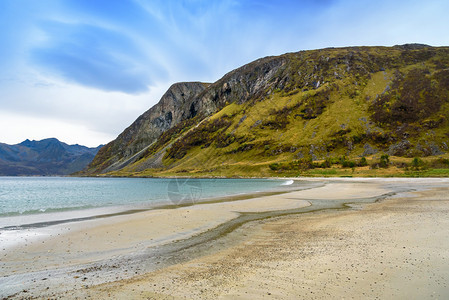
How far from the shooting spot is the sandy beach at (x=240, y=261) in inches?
293

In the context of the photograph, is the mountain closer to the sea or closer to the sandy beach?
the sea

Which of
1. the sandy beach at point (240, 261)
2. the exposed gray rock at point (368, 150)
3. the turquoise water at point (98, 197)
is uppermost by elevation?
the exposed gray rock at point (368, 150)

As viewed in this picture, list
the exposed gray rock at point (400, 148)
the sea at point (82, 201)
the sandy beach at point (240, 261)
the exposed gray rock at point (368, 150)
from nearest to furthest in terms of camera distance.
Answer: the sandy beach at point (240, 261)
the sea at point (82, 201)
the exposed gray rock at point (400, 148)
the exposed gray rock at point (368, 150)

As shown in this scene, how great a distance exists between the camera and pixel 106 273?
372 inches

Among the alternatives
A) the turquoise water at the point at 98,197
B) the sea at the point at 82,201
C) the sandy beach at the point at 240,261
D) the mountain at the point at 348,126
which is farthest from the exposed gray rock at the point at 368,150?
the sandy beach at the point at 240,261

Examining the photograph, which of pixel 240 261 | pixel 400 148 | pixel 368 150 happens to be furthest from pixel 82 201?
pixel 400 148

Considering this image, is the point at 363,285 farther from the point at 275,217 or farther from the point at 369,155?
the point at 369,155

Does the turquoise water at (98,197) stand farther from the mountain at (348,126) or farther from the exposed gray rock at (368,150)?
the exposed gray rock at (368,150)

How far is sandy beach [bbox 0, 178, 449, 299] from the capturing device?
7445 mm

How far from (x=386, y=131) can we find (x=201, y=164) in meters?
118

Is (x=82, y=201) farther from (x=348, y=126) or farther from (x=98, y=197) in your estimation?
(x=348, y=126)

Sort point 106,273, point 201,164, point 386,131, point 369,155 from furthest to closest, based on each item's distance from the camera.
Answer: point 201,164 → point 386,131 → point 369,155 → point 106,273

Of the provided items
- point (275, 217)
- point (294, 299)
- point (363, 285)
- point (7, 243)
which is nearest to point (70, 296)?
point (294, 299)

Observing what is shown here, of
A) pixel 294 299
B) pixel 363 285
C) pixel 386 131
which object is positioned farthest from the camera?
pixel 386 131
